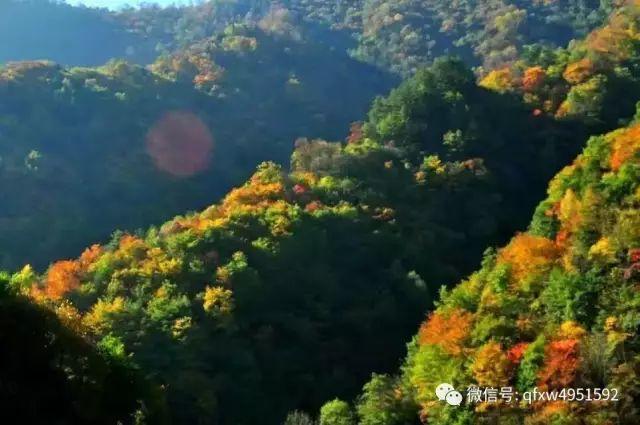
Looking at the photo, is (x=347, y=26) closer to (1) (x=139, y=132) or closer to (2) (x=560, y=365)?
(1) (x=139, y=132)

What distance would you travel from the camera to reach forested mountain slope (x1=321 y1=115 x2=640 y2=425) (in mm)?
36731

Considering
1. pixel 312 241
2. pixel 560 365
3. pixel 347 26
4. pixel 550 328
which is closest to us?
pixel 560 365

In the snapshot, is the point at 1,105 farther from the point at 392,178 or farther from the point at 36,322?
the point at 36,322

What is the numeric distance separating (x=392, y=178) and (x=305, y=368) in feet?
88.8

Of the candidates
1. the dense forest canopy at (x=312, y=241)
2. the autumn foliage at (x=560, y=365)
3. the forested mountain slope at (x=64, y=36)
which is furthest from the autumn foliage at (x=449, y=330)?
the forested mountain slope at (x=64, y=36)

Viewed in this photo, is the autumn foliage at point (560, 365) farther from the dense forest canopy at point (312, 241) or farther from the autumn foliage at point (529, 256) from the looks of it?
the autumn foliage at point (529, 256)

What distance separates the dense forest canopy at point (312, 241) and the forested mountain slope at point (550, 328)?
0.14m

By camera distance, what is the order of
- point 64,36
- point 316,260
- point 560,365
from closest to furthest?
point 560,365 < point 316,260 < point 64,36

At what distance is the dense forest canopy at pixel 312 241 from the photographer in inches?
1507

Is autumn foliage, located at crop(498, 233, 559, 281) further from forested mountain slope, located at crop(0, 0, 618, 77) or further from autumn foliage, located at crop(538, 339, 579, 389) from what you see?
forested mountain slope, located at crop(0, 0, 618, 77)

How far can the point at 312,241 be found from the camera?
65.7 m

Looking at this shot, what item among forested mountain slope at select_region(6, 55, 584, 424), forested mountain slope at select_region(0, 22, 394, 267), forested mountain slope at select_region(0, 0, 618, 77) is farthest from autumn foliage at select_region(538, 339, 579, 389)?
forested mountain slope at select_region(0, 0, 618, 77)

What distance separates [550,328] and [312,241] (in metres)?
27.6

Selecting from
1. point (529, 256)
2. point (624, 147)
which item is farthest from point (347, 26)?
point (529, 256)
